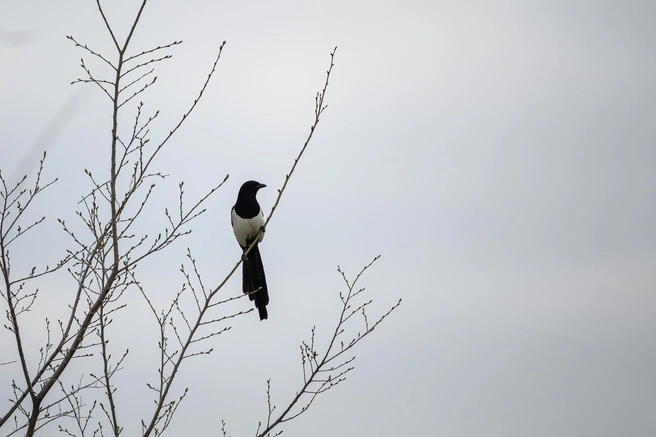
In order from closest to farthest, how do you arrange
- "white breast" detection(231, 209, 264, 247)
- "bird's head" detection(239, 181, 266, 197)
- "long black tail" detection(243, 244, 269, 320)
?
1. "long black tail" detection(243, 244, 269, 320)
2. "white breast" detection(231, 209, 264, 247)
3. "bird's head" detection(239, 181, 266, 197)

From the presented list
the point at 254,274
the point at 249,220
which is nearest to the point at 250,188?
the point at 249,220

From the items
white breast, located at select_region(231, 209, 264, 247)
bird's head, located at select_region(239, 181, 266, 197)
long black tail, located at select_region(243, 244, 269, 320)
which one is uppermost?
bird's head, located at select_region(239, 181, 266, 197)

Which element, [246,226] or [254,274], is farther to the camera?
[246,226]

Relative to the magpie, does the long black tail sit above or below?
below

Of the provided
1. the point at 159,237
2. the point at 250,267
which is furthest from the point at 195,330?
the point at 250,267

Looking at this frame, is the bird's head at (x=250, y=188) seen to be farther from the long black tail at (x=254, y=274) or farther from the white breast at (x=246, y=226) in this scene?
the long black tail at (x=254, y=274)

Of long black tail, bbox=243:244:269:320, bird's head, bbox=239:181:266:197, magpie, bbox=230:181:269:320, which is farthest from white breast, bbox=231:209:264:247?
long black tail, bbox=243:244:269:320

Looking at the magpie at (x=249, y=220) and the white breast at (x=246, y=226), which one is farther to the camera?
the white breast at (x=246, y=226)

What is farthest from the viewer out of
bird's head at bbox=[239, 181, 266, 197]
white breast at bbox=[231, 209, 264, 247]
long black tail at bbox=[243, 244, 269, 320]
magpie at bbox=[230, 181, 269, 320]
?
bird's head at bbox=[239, 181, 266, 197]

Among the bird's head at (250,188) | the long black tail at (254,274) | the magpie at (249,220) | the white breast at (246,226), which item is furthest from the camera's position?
the bird's head at (250,188)

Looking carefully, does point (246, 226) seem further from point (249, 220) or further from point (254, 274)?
point (254, 274)

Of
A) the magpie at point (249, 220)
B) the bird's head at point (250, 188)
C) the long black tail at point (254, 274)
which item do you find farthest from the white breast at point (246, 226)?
the long black tail at point (254, 274)

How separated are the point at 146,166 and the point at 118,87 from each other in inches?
17.4

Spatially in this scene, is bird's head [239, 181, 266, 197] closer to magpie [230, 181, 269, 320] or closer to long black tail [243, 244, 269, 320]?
magpie [230, 181, 269, 320]
